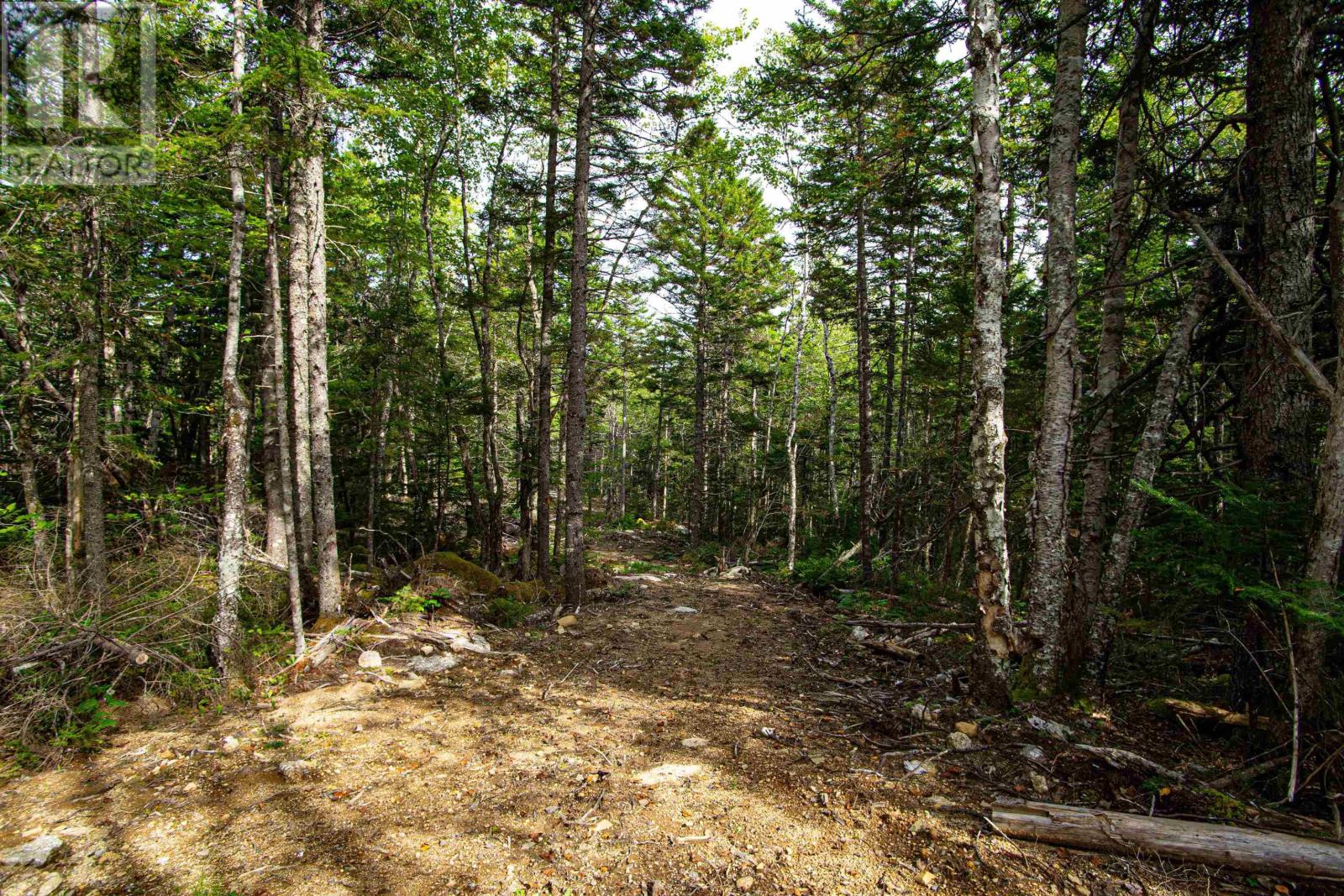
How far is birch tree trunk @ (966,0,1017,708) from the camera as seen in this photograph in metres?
4.78

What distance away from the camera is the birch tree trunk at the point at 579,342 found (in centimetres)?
995

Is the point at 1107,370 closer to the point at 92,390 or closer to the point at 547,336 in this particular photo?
the point at 547,336

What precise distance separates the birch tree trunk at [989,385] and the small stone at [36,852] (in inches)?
269

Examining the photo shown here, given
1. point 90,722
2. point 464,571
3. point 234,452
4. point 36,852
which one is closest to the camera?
point 36,852

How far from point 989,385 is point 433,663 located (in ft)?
23.6

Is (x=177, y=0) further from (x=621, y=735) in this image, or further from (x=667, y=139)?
(x=667, y=139)

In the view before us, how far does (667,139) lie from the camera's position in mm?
12344

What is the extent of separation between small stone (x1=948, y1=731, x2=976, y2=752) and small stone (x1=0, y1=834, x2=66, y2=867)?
243 inches

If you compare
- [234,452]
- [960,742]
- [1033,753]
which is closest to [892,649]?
[960,742]

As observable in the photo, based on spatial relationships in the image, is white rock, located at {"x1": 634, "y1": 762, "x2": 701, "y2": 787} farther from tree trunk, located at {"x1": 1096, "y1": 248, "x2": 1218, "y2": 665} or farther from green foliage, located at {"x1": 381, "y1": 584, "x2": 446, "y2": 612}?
green foliage, located at {"x1": 381, "y1": 584, "x2": 446, "y2": 612}

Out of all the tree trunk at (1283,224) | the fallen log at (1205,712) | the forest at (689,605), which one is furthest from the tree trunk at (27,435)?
the tree trunk at (1283,224)

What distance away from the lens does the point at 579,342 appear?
A: 32.6 feet

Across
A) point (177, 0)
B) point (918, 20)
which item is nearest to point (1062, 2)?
point (918, 20)

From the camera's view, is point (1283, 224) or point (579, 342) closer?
point (1283, 224)
